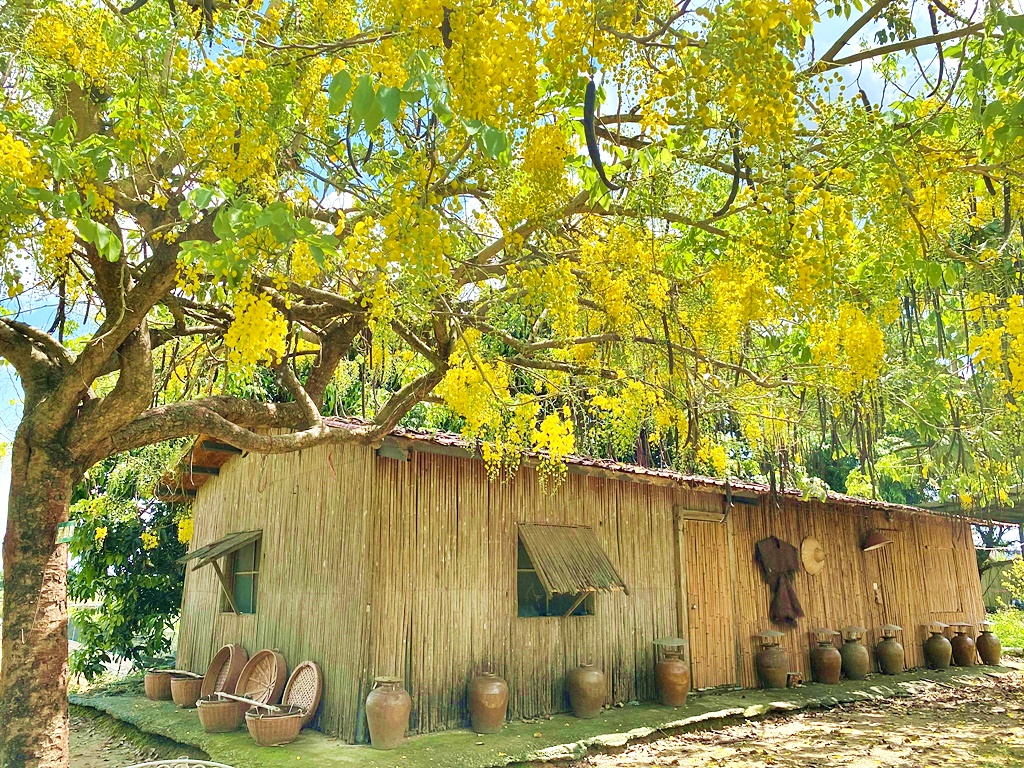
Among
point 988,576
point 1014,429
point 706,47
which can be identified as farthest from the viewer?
point 988,576

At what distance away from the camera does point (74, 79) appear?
141 inches

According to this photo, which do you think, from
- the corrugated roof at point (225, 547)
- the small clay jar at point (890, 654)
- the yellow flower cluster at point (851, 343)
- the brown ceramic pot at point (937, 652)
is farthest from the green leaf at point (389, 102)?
the brown ceramic pot at point (937, 652)

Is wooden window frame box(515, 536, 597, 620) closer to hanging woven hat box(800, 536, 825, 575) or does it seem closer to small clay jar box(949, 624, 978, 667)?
hanging woven hat box(800, 536, 825, 575)

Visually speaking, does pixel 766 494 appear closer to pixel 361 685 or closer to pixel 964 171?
pixel 361 685

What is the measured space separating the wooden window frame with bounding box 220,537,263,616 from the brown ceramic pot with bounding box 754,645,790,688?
5664 millimetres

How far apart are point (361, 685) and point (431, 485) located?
66.9 inches

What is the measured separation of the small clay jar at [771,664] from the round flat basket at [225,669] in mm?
5683

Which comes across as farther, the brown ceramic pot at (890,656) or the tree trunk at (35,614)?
the brown ceramic pot at (890,656)

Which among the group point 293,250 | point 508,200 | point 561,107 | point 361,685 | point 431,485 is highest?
point 561,107

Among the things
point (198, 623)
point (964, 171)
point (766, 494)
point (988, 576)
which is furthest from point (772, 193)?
point (988, 576)

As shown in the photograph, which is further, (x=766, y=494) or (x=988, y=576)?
(x=988, y=576)

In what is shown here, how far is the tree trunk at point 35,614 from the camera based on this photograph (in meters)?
3.60

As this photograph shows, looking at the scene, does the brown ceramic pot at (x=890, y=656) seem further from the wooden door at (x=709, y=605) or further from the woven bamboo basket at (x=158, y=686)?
the woven bamboo basket at (x=158, y=686)

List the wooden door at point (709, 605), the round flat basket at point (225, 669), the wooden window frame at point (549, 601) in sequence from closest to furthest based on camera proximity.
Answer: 1. the wooden window frame at point (549, 601)
2. the round flat basket at point (225, 669)
3. the wooden door at point (709, 605)
